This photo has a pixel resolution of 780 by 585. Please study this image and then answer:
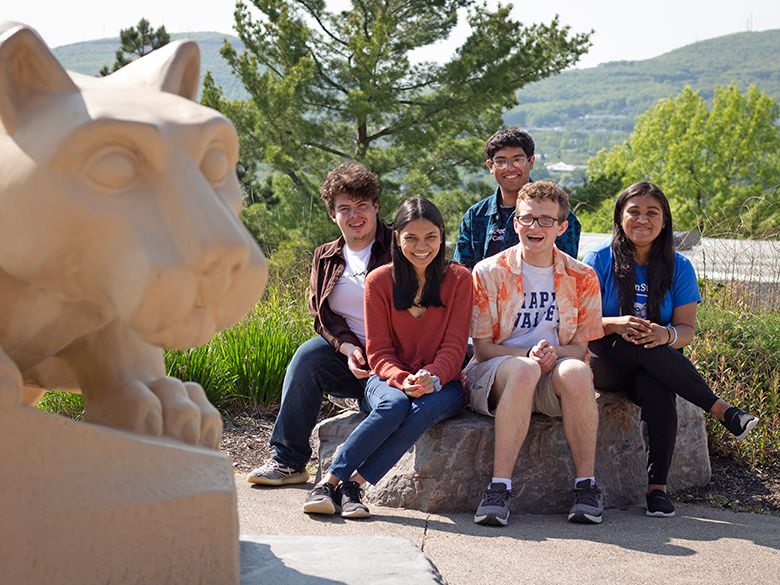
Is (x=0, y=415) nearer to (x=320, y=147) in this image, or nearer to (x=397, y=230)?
(x=397, y=230)

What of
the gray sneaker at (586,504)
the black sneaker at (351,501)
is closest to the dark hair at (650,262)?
the gray sneaker at (586,504)

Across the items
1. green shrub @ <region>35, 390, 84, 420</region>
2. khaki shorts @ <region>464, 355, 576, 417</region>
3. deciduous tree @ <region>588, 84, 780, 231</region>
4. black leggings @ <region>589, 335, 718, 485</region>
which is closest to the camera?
khaki shorts @ <region>464, 355, 576, 417</region>

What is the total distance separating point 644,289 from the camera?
14.1ft

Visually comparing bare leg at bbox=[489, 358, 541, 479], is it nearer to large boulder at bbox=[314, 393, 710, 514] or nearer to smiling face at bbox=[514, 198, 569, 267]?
large boulder at bbox=[314, 393, 710, 514]

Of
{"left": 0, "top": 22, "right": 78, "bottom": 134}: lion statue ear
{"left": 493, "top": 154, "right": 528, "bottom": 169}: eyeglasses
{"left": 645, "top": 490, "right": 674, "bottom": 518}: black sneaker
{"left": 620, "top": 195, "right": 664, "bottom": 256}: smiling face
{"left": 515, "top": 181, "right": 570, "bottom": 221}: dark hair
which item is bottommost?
{"left": 645, "top": 490, "right": 674, "bottom": 518}: black sneaker

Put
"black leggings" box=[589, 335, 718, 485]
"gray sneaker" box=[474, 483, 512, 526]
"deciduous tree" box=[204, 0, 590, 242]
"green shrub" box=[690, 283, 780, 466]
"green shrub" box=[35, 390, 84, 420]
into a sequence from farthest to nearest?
"deciduous tree" box=[204, 0, 590, 242]
"green shrub" box=[35, 390, 84, 420]
"green shrub" box=[690, 283, 780, 466]
"black leggings" box=[589, 335, 718, 485]
"gray sneaker" box=[474, 483, 512, 526]

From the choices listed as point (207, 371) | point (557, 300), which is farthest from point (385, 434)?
point (207, 371)

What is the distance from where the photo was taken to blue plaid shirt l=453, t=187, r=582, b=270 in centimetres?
454

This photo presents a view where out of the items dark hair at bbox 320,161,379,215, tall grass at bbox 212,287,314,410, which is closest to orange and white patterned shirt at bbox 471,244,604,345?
dark hair at bbox 320,161,379,215

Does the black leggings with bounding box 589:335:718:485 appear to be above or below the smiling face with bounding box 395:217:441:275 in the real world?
below

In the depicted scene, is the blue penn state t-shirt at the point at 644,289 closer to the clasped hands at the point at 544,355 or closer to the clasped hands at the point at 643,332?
the clasped hands at the point at 643,332

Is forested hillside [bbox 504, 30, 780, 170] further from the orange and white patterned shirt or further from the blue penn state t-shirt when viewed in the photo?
the orange and white patterned shirt

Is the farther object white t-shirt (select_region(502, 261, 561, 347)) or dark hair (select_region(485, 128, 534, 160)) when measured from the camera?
dark hair (select_region(485, 128, 534, 160))

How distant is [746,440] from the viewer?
4867mm
